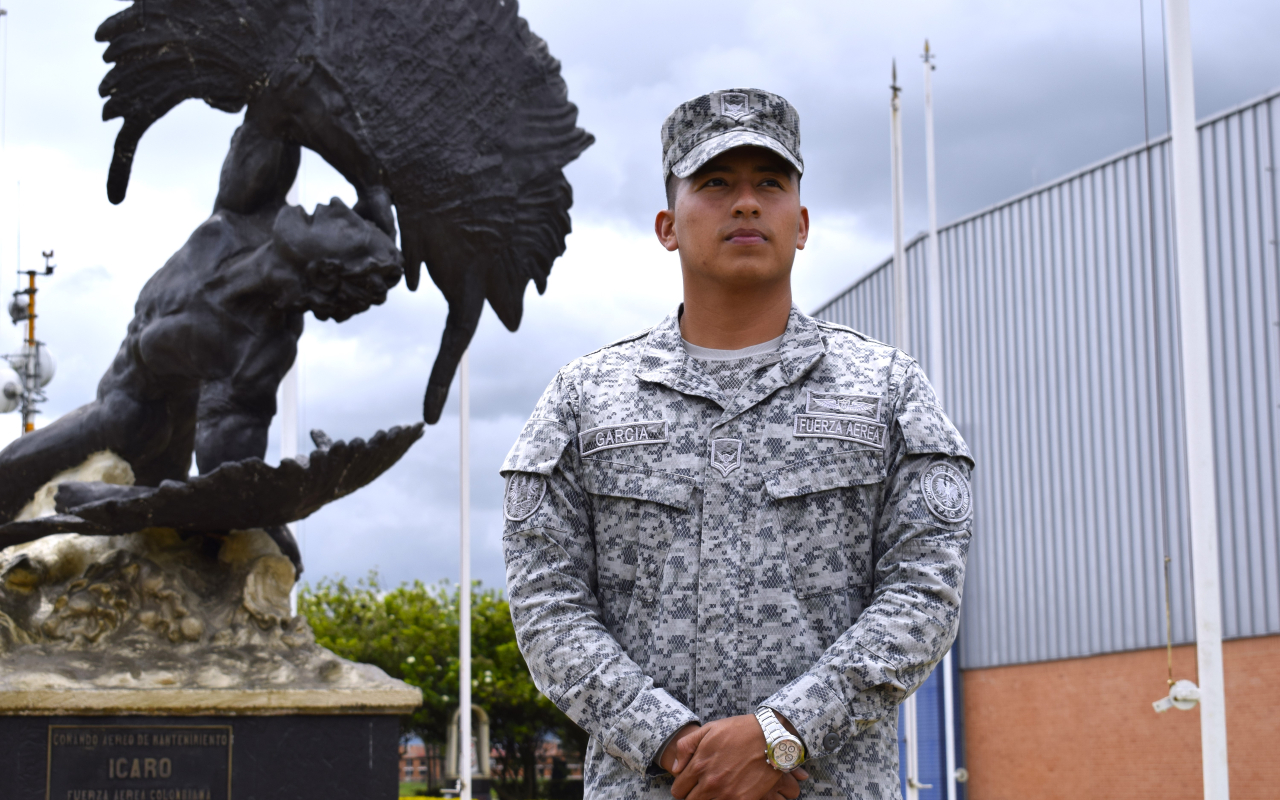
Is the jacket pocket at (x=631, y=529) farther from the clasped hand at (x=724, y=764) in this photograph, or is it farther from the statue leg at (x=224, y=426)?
the statue leg at (x=224, y=426)

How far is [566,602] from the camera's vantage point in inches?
81.7

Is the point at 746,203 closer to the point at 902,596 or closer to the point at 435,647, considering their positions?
the point at 902,596

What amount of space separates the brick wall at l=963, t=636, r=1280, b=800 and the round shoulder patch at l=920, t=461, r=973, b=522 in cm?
1708

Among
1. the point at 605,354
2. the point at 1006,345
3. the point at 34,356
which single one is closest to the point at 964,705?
the point at 1006,345

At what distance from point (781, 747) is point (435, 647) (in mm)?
29289

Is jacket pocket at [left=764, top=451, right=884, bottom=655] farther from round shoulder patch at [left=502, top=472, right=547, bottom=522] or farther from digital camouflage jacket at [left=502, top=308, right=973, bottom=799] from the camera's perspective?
round shoulder patch at [left=502, top=472, right=547, bottom=522]

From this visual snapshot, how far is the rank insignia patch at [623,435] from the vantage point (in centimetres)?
214

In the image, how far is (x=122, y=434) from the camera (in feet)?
21.4

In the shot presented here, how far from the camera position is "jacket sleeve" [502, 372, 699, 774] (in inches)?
77.0

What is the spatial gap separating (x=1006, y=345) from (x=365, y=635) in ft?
52.7

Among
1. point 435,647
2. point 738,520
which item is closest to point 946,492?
point 738,520

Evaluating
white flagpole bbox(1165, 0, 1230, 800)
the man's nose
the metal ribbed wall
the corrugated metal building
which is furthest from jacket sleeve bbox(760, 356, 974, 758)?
the metal ribbed wall

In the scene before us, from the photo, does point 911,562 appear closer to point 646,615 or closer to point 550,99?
point 646,615

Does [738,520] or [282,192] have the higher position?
[282,192]
